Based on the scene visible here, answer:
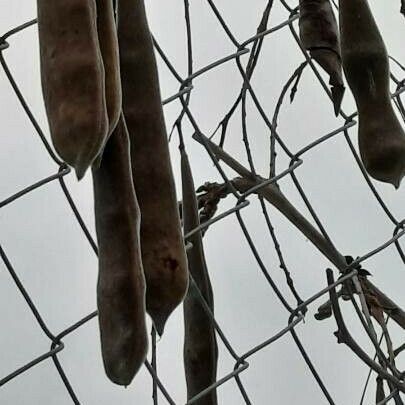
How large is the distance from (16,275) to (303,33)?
30 centimetres

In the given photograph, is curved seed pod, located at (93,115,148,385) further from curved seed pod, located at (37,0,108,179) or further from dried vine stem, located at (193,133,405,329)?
dried vine stem, located at (193,133,405,329)

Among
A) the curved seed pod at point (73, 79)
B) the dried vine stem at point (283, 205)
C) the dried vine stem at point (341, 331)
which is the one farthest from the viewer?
the dried vine stem at point (283, 205)

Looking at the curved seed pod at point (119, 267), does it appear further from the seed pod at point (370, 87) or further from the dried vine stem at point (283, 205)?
the dried vine stem at point (283, 205)

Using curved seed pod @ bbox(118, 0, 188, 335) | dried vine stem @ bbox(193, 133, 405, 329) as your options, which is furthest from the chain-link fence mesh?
curved seed pod @ bbox(118, 0, 188, 335)

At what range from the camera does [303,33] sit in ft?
2.92

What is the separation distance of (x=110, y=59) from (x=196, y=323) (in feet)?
1.54

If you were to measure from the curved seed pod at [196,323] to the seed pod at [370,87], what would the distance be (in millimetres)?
213

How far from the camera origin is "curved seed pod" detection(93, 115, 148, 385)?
0.55m

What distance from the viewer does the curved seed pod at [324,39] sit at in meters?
0.86

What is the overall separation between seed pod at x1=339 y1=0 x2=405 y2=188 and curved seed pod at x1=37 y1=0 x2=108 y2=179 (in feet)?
1.19

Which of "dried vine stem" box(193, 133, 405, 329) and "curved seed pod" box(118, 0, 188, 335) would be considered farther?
"dried vine stem" box(193, 133, 405, 329)

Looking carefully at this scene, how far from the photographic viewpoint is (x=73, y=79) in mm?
502

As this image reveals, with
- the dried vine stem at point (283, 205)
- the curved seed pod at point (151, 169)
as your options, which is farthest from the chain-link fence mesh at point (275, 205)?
the curved seed pod at point (151, 169)

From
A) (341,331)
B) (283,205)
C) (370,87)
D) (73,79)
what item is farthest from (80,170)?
(283,205)
